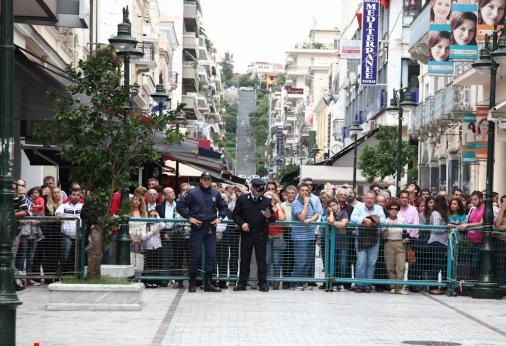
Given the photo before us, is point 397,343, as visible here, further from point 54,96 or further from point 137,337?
point 54,96

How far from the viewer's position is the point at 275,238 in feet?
64.2

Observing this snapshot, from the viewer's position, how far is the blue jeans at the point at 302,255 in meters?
19.5

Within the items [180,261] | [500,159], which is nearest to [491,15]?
[500,159]

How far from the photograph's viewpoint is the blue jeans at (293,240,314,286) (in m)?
19.5

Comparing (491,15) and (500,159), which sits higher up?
(491,15)

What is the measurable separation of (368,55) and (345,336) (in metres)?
45.1

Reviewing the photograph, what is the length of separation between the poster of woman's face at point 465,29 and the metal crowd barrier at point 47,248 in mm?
14051

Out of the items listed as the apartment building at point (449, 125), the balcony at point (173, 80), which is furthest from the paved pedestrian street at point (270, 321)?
→ the balcony at point (173, 80)

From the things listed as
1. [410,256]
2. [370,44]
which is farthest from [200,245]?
[370,44]

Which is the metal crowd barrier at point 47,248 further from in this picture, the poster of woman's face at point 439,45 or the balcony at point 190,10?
the balcony at point 190,10

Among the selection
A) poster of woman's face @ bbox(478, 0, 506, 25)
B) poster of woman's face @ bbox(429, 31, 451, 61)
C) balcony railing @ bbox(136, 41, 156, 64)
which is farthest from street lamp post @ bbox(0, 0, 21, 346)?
balcony railing @ bbox(136, 41, 156, 64)

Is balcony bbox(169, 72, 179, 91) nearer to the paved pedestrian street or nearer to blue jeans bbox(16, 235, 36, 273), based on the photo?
blue jeans bbox(16, 235, 36, 273)

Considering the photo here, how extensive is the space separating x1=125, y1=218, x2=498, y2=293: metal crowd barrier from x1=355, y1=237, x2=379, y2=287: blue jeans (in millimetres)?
62

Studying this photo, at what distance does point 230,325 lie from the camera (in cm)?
1364
